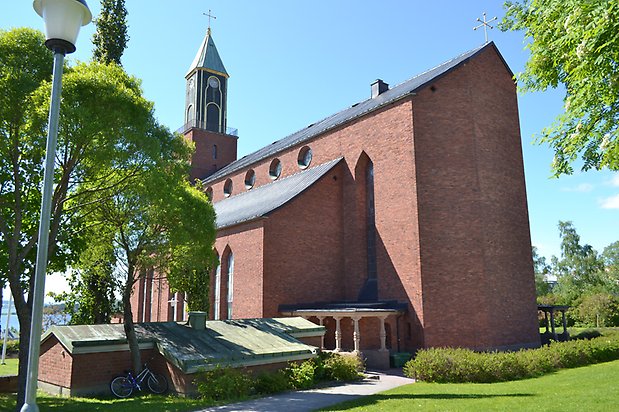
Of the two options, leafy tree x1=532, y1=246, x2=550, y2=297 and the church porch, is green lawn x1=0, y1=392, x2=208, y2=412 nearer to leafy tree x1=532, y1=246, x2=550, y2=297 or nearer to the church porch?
the church porch

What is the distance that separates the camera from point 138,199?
1534 centimetres

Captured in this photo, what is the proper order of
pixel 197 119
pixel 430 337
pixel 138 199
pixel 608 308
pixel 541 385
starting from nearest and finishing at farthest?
pixel 541 385 < pixel 138 199 < pixel 430 337 < pixel 608 308 < pixel 197 119

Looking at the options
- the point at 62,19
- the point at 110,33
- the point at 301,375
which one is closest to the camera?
the point at 62,19

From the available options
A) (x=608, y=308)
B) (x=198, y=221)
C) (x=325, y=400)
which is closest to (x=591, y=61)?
(x=325, y=400)

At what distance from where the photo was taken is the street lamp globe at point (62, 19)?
633 cm

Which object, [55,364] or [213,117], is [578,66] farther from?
[213,117]

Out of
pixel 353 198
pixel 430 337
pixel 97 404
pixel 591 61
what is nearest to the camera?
pixel 591 61

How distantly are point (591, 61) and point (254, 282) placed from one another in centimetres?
1933

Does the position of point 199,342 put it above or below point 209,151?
below

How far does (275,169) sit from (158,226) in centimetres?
1789

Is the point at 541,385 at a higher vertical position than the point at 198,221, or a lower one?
lower

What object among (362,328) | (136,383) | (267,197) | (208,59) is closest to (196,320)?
(136,383)

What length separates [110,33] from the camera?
2370 centimetres

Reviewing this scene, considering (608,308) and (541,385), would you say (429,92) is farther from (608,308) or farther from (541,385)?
(608,308)
